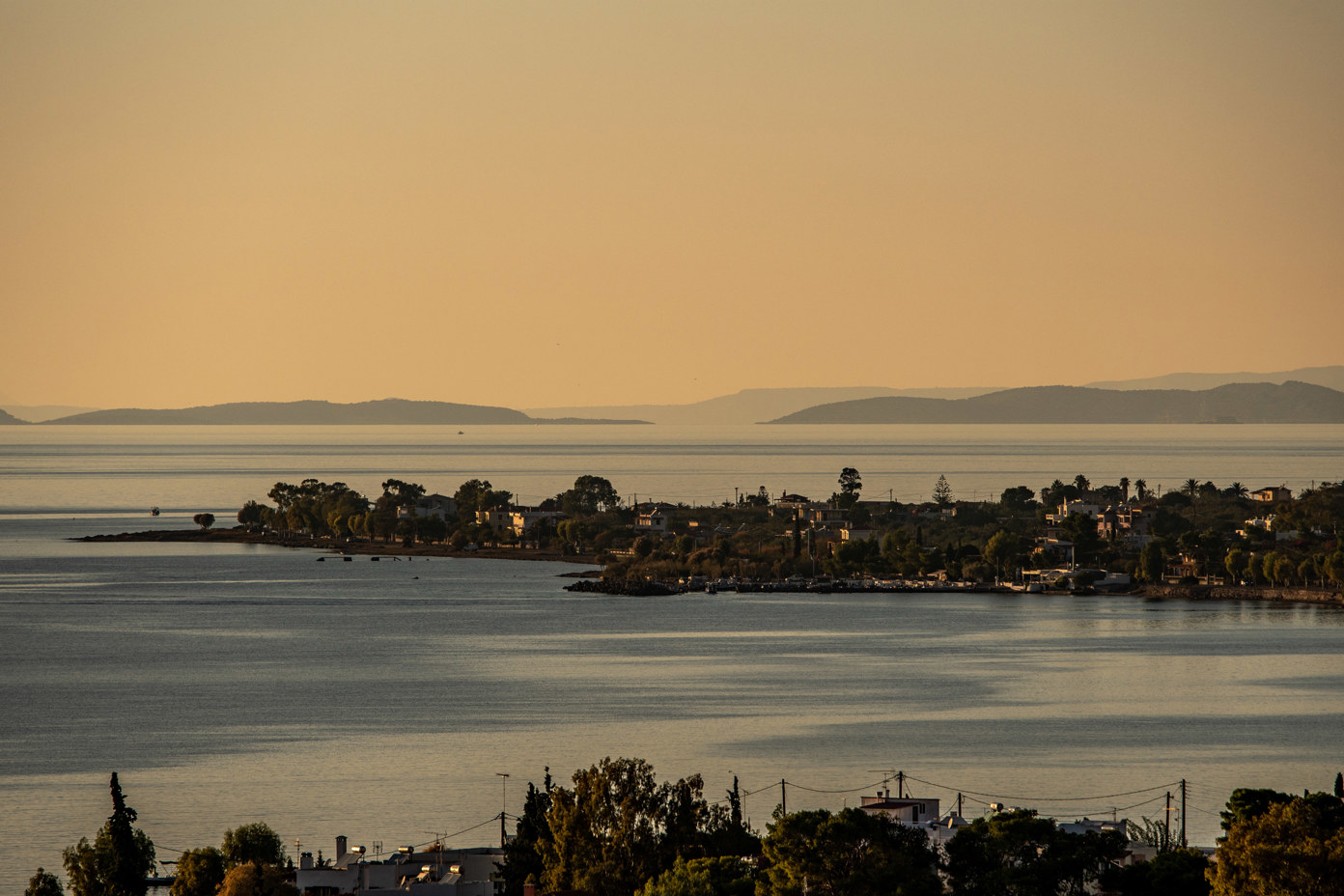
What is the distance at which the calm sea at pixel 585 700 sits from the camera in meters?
33.3

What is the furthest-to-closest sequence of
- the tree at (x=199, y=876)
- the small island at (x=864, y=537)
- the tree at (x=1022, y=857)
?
1. the small island at (x=864, y=537)
2. the tree at (x=199, y=876)
3. the tree at (x=1022, y=857)

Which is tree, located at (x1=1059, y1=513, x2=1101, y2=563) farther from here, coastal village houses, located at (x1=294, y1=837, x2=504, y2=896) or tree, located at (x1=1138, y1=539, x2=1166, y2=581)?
coastal village houses, located at (x1=294, y1=837, x2=504, y2=896)

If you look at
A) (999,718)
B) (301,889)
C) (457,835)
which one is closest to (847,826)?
(301,889)

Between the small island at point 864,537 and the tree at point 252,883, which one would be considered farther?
the small island at point 864,537

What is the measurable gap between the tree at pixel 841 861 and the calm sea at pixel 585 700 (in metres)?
11.1

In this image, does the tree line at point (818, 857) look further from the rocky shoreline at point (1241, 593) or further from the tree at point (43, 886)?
the rocky shoreline at point (1241, 593)

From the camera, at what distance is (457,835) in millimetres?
29969

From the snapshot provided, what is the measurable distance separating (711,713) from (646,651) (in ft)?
44.3

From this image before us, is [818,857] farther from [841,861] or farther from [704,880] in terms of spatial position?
[704,880]

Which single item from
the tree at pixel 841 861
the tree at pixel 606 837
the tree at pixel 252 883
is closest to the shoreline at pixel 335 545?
the tree at pixel 606 837

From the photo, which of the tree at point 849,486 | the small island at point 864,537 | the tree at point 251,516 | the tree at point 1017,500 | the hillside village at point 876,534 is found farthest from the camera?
the tree at point 251,516

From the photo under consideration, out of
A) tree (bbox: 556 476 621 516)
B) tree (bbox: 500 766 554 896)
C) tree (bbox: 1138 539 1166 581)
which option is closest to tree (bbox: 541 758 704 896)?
tree (bbox: 500 766 554 896)

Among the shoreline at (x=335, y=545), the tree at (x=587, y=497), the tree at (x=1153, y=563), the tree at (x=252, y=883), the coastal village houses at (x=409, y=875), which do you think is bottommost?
the coastal village houses at (x=409, y=875)

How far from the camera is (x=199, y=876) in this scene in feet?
75.7
